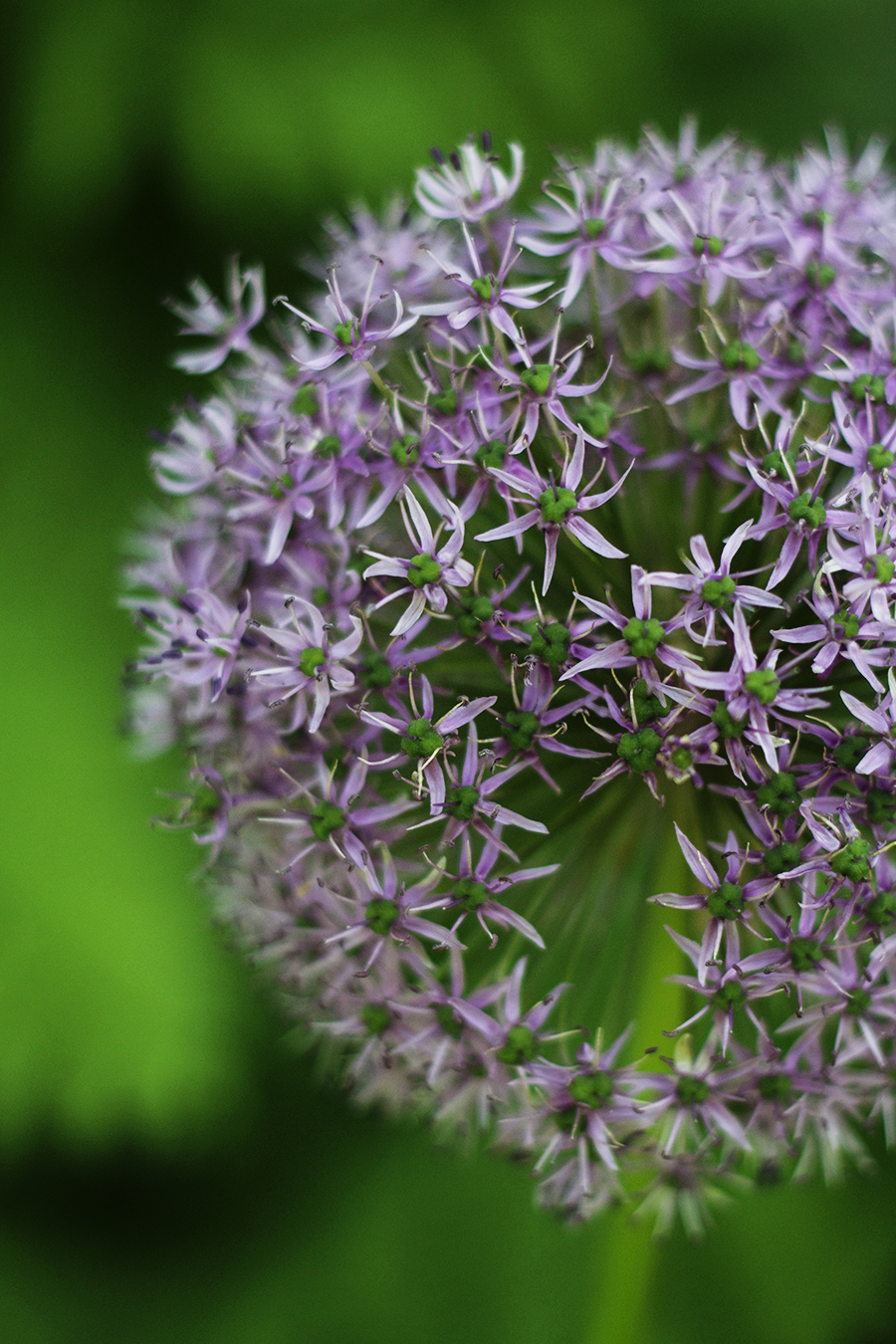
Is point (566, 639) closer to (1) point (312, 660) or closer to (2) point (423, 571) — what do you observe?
(2) point (423, 571)

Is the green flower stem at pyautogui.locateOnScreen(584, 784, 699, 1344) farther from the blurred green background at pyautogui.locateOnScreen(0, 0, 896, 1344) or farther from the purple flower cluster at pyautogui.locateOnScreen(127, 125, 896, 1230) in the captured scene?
the blurred green background at pyautogui.locateOnScreen(0, 0, 896, 1344)

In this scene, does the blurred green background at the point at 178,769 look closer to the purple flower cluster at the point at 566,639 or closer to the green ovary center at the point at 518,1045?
the purple flower cluster at the point at 566,639

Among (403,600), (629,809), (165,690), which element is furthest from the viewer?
(165,690)

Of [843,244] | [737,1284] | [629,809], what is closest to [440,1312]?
[737,1284]

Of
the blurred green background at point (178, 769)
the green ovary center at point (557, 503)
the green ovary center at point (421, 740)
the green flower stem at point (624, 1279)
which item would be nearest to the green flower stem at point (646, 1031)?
the green flower stem at point (624, 1279)

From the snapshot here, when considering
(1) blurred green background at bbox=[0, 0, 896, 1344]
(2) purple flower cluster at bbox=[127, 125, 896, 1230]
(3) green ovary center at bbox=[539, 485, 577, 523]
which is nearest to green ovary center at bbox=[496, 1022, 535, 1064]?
(2) purple flower cluster at bbox=[127, 125, 896, 1230]

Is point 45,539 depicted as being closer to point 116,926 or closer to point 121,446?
point 121,446
